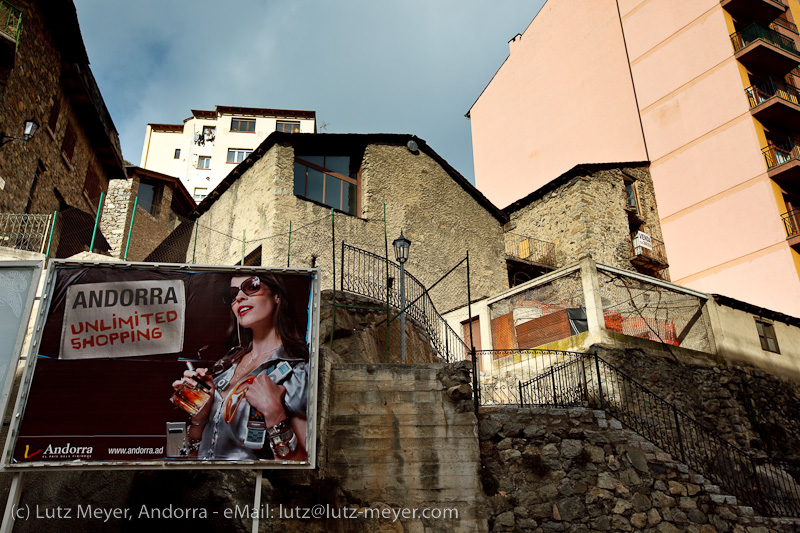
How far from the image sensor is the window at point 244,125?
4019cm

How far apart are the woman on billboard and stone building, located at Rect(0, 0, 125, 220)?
9.83 m

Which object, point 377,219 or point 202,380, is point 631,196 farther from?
point 202,380

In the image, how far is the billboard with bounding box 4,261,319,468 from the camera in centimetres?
719

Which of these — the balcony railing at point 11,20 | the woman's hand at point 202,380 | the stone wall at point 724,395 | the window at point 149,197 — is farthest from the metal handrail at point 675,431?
the window at point 149,197

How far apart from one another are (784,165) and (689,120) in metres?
3.92

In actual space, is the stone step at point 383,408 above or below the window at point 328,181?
below

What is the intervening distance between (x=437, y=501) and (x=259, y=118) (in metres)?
35.2

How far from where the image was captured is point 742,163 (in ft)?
72.0

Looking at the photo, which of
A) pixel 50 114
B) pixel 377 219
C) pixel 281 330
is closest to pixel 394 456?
pixel 281 330

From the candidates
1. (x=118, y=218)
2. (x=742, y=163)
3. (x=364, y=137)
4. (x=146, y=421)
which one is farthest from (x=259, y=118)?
(x=146, y=421)

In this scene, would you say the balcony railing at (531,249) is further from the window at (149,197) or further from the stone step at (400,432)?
the window at (149,197)

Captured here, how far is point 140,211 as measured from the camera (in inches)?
979

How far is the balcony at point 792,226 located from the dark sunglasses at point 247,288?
1892cm

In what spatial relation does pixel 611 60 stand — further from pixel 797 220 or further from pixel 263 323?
pixel 263 323
